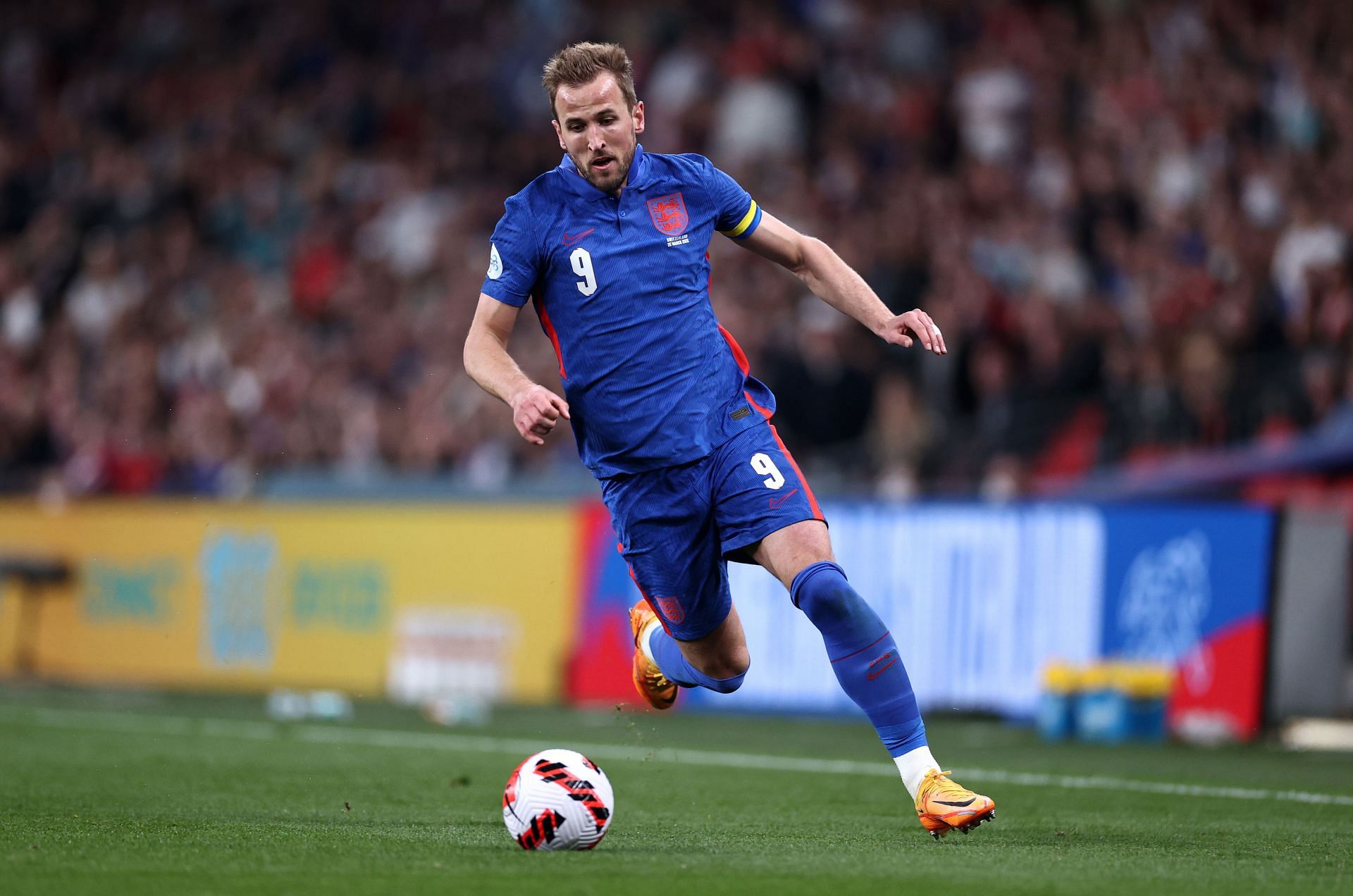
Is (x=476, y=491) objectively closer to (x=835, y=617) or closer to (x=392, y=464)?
(x=392, y=464)

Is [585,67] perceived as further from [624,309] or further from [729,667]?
[729,667]

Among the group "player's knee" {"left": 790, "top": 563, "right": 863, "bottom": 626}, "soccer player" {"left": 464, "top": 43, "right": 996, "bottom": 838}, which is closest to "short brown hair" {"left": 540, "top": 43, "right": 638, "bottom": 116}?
"soccer player" {"left": 464, "top": 43, "right": 996, "bottom": 838}

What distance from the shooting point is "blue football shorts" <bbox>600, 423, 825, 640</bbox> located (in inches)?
249

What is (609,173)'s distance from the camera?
21.0 feet

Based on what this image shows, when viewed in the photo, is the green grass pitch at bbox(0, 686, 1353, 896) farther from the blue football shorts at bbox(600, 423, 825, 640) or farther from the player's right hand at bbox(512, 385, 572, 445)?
the player's right hand at bbox(512, 385, 572, 445)

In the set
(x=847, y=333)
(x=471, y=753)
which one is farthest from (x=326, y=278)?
(x=471, y=753)

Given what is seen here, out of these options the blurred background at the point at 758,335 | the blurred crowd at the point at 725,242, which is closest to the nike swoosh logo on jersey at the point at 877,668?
the blurred background at the point at 758,335

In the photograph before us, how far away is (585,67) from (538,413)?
1.35 meters

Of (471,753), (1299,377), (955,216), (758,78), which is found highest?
(758,78)

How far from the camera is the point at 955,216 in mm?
15305

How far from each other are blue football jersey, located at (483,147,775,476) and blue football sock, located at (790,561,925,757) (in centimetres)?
65

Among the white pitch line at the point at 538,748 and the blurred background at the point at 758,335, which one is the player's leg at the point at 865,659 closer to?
the white pitch line at the point at 538,748

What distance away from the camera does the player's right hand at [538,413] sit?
18.2 ft

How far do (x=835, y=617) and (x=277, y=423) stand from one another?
13709 millimetres
